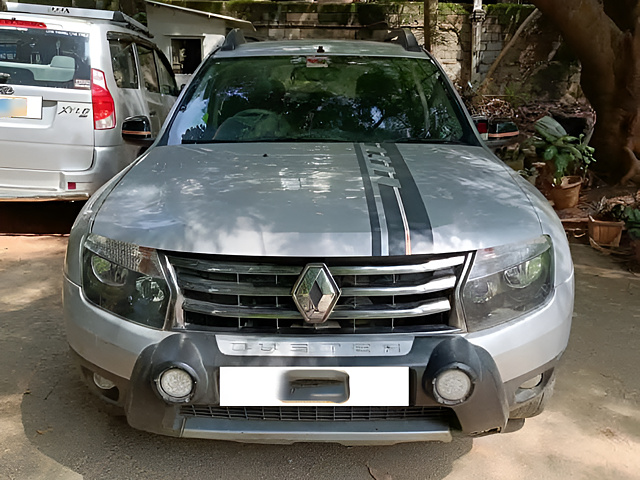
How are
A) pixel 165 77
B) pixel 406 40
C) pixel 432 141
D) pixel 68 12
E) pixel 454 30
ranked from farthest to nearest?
pixel 454 30 → pixel 165 77 → pixel 68 12 → pixel 406 40 → pixel 432 141

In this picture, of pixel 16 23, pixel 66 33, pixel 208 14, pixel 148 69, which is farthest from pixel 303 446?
pixel 208 14

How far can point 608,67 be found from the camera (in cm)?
682

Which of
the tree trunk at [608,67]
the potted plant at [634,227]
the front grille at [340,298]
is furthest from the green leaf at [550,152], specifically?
the front grille at [340,298]

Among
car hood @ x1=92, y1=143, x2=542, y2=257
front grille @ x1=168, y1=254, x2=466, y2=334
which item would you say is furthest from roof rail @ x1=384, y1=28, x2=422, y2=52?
front grille @ x1=168, y1=254, x2=466, y2=334

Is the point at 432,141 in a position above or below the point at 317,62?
below

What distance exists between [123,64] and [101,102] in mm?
780

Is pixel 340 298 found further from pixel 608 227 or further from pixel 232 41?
pixel 608 227

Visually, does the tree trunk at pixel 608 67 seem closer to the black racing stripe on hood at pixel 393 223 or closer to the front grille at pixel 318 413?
the black racing stripe on hood at pixel 393 223

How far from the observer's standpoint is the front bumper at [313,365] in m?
1.84

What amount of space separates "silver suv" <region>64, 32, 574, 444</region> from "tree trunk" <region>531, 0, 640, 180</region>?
210 inches

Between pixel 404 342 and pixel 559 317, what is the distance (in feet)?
1.93

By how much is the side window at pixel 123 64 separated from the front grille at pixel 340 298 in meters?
3.93

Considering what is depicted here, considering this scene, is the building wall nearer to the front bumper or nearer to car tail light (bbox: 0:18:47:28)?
car tail light (bbox: 0:18:47:28)

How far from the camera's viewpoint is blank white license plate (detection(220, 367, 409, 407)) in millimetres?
1835
